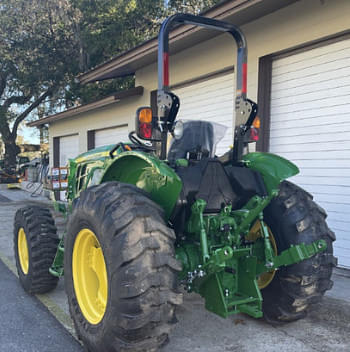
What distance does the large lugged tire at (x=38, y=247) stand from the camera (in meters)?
4.16

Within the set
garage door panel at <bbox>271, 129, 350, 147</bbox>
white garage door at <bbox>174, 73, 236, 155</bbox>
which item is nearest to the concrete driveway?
garage door panel at <bbox>271, 129, 350, 147</bbox>

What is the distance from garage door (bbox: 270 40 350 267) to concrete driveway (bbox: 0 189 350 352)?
68.4 inches

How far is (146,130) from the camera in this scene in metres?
2.91

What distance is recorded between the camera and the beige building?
5.51 metres

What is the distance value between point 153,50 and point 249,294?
602 cm

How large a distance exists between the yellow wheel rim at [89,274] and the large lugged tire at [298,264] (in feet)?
4.85

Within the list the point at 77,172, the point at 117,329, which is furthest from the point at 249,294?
the point at 77,172

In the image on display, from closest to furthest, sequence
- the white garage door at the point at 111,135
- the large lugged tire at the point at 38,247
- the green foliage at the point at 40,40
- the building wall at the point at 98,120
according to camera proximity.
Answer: the large lugged tire at the point at 38,247, the building wall at the point at 98,120, the white garage door at the point at 111,135, the green foliage at the point at 40,40

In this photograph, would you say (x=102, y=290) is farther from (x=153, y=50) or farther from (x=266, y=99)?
(x=153, y=50)

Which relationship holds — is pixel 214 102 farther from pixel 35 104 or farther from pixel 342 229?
pixel 35 104

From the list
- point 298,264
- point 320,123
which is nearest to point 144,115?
point 298,264

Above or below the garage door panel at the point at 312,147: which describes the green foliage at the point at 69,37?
above

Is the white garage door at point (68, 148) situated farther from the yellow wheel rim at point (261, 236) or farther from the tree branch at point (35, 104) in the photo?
the yellow wheel rim at point (261, 236)

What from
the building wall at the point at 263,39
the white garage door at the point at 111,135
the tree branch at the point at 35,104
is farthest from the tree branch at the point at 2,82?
the building wall at the point at 263,39
